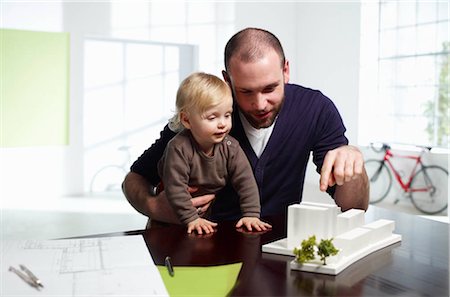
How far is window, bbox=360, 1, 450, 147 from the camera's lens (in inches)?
276

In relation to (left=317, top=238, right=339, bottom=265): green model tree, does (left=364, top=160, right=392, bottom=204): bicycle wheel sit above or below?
below

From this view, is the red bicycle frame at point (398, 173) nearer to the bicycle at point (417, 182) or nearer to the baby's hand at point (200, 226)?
the bicycle at point (417, 182)

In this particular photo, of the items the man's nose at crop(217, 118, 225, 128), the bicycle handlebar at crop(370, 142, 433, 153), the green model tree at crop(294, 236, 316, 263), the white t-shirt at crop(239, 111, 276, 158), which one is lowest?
the bicycle handlebar at crop(370, 142, 433, 153)

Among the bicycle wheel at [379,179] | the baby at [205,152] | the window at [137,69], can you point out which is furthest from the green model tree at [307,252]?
the window at [137,69]

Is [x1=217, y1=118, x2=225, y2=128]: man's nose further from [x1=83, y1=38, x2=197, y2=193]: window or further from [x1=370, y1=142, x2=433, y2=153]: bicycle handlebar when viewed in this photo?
[x1=83, y1=38, x2=197, y2=193]: window

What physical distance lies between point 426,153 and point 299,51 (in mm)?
2885

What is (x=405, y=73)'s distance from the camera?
749 cm

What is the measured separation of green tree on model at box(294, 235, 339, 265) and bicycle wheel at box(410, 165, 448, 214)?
6.08m

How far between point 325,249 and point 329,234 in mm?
102

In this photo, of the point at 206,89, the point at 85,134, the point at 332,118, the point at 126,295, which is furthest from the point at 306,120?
the point at 85,134

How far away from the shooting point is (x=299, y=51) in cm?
904

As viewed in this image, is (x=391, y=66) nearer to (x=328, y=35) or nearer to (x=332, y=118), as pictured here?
(x=328, y=35)

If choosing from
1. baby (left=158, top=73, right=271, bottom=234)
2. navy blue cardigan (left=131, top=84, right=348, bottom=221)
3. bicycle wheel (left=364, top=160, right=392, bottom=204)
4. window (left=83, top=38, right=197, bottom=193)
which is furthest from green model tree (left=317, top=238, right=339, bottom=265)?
window (left=83, top=38, right=197, bottom=193)

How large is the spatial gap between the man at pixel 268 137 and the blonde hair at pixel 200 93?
4.6 inches
